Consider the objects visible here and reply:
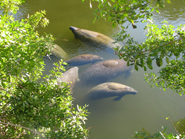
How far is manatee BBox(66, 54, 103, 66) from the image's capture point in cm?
748

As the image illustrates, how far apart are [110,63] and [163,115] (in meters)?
3.04

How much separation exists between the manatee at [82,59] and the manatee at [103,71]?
351mm

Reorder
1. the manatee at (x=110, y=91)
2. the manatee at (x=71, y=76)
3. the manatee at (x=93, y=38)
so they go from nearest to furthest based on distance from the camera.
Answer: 1. the manatee at (x=110, y=91)
2. the manatee at (x=71, y=76)
3. the manatee at (x=93, y=38)

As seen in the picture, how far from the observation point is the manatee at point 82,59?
7.48 metres

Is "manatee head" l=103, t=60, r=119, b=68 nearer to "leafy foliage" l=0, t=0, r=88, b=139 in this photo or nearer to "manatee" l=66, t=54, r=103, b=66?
"manatee" l=66, t=54, r=103, b=66

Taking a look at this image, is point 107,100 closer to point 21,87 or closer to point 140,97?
point 140,97

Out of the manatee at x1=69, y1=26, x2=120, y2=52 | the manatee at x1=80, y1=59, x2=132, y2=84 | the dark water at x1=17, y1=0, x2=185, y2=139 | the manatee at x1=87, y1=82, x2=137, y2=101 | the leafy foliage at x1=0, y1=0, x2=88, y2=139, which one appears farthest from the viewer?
the manatee at x1=69, y1=26, x2=120, y2=52

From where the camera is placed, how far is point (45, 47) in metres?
2.20

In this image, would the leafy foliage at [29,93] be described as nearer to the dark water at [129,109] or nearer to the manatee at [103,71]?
the dark water at [129,109]

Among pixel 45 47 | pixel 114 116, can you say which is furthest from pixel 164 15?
pixel 45 47

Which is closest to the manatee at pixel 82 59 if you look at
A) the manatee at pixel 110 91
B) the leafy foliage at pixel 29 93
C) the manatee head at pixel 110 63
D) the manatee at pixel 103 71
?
the manatee at pixel 103 71

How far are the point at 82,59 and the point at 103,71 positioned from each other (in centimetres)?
117

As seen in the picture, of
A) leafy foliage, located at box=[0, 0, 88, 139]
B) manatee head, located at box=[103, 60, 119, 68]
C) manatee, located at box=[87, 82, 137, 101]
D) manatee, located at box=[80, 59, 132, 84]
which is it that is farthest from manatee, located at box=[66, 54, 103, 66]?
leafy foliage, located at box=[0, 0, 88, 139]

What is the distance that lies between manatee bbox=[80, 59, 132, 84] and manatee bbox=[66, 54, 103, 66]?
13.8 inches
